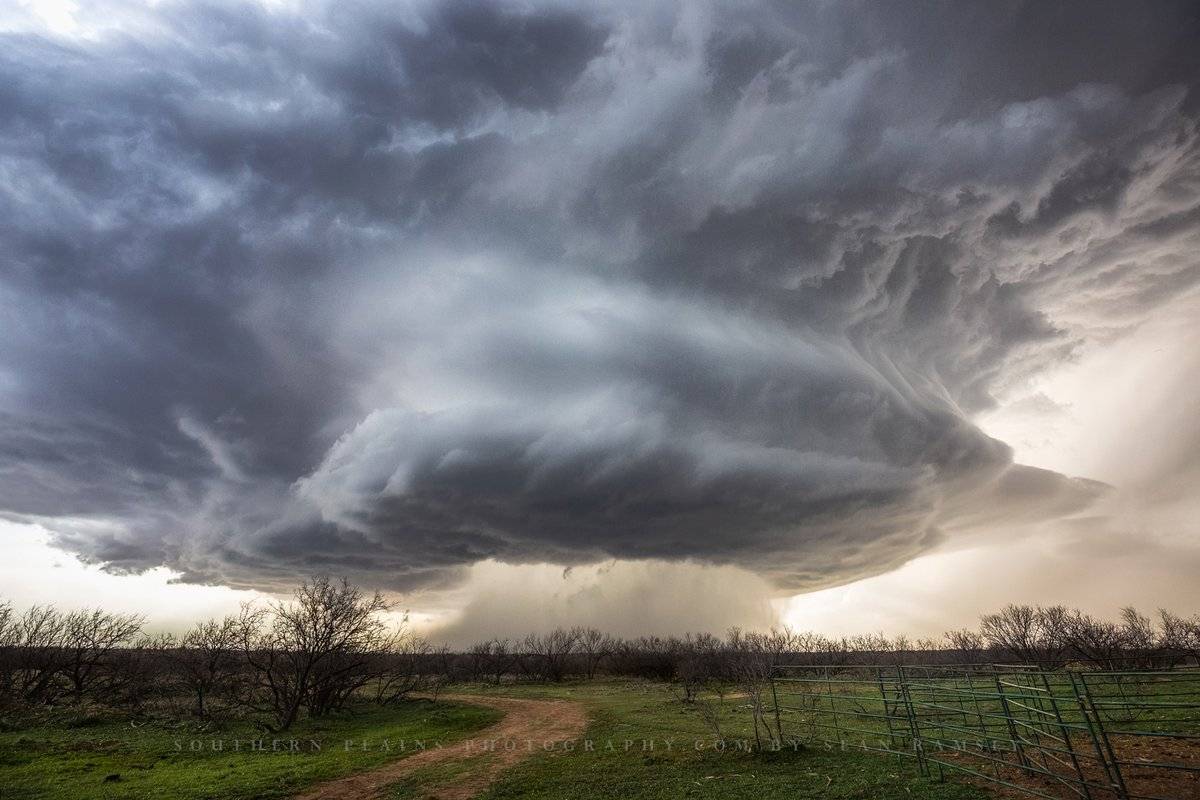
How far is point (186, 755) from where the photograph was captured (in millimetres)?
26109

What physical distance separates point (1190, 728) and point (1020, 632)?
8768 centimetres

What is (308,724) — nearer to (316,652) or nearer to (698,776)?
(316,652)

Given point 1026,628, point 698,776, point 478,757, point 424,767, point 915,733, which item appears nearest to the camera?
point 915,733

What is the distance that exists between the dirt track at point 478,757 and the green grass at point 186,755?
1.20 m

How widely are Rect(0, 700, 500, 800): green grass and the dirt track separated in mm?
1196

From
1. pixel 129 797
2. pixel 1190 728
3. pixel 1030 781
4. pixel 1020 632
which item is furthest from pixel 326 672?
pixel 1020 632

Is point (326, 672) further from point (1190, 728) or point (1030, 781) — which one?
point (1190, 728)

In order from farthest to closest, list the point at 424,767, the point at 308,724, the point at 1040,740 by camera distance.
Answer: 1. the point at 308,724
2. the point at 424,767
3. the point at 1040,740

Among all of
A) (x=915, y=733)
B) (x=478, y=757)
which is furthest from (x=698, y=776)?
(x=478, y=757)

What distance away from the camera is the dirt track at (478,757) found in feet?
64.1

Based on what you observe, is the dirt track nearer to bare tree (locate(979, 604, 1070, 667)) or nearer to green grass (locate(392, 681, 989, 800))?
green grass (locate(392, 681, 989, 800))

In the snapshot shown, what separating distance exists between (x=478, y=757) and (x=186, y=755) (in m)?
13.6

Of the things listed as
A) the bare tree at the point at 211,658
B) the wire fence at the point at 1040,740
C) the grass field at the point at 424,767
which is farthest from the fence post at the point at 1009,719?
the bare tree at the point at 211,658

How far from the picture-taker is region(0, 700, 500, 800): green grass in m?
19.5
